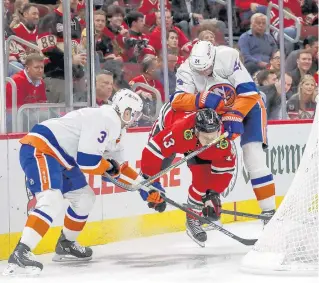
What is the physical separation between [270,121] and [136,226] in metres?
1.60

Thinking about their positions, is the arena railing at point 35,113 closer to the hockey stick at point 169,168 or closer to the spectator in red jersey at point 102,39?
the spectator in red jersey at point 102,39

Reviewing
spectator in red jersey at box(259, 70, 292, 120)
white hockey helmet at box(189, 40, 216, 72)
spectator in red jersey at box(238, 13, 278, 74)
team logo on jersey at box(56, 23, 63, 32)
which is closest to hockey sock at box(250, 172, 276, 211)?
white hockey helmet at box(189, 40, 216, 72)

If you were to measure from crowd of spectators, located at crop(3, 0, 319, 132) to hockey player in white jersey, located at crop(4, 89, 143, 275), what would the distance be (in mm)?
641

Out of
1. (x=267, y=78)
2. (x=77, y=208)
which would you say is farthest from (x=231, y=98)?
(x=267, y=78)

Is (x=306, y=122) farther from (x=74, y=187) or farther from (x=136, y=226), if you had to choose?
(x=74, y=187)

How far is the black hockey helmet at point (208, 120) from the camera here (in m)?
5.99

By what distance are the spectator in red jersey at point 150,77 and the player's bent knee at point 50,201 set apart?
2.11m

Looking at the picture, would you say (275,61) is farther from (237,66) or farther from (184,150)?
(184,150)

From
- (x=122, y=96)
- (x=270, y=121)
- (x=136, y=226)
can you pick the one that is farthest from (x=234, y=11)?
(x=122, y=96)

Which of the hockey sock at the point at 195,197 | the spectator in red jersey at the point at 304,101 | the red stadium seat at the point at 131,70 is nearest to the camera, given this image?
the hockey sock at the point at 195,197

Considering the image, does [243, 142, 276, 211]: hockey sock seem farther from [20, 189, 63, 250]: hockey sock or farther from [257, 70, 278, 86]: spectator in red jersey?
[257, 70, 278, 86]: spectator in red jersey

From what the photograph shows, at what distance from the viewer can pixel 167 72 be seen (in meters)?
Result: 7.59

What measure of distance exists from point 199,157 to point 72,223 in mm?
1035

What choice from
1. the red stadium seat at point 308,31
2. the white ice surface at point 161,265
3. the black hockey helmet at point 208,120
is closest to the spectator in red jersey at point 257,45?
the red stadium seat at point 308,31
